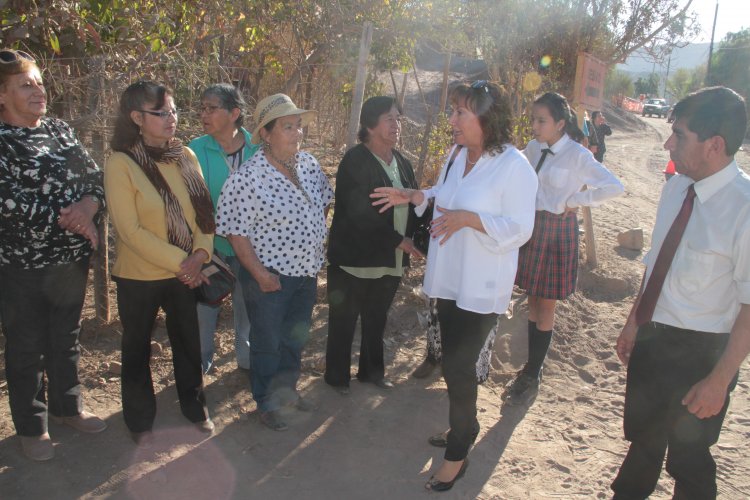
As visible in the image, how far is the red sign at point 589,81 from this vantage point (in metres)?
6.04

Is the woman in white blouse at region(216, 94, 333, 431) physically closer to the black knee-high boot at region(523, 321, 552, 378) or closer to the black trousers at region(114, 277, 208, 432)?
the black trousers at region(114, 277, 208, 432)

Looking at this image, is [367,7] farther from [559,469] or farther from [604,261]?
[559,469]

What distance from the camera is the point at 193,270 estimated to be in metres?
3.09

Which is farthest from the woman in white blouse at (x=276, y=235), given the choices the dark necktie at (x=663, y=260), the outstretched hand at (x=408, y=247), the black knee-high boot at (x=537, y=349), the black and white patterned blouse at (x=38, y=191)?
the dark necktie at (x=663, y=260)

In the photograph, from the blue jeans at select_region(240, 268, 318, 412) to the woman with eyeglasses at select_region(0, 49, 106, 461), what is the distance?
2.95 ft

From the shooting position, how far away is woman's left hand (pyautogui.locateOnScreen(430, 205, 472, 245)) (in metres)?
2.68

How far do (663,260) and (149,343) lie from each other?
2.49m

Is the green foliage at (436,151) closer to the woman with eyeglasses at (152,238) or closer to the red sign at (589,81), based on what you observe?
the red sign at (589,81)

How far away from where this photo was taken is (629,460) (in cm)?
261

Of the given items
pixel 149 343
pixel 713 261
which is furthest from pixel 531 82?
pixel 149 343

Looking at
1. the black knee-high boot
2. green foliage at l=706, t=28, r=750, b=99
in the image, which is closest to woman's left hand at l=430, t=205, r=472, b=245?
the black knee-high boot

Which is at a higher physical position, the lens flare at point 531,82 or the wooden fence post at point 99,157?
the lens flare at point 531,82

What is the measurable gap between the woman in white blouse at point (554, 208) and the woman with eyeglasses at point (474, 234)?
117 centimetres

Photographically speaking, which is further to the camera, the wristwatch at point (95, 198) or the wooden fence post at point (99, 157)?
the wooden fence post at point (99, 157)
